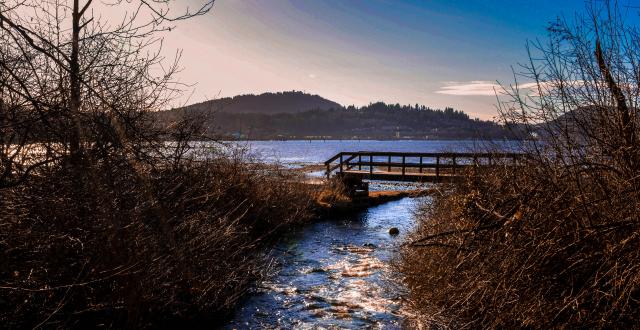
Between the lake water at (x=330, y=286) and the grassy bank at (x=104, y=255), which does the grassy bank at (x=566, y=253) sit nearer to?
the lake water at (x=330, y=286)

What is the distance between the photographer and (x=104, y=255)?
5.26 metres

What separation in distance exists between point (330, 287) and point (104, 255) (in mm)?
5549

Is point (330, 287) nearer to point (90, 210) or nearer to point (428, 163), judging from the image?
point (90, 210)

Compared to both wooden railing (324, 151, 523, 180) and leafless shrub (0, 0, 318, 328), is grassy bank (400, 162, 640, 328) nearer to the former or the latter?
wooden railing (324, 151, 523, 180)

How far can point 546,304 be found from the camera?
181 inches

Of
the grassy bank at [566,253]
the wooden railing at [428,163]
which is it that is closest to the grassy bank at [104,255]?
the grassy bank at [566,253]

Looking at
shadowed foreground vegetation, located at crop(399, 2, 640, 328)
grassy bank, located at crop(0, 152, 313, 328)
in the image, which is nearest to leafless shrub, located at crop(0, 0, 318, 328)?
grassy bank, located at crop(0, 152, 313, 328)

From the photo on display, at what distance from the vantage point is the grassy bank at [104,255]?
14.5 ft

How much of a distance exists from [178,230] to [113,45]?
2.74 m

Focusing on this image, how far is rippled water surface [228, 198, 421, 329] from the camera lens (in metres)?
8.02

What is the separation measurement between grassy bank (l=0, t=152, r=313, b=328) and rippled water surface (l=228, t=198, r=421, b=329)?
1.01 metres

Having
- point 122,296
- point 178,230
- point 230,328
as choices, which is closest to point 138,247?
point 122,296

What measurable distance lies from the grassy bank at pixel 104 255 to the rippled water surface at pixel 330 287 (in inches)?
39.8

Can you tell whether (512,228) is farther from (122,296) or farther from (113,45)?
(113,45)
